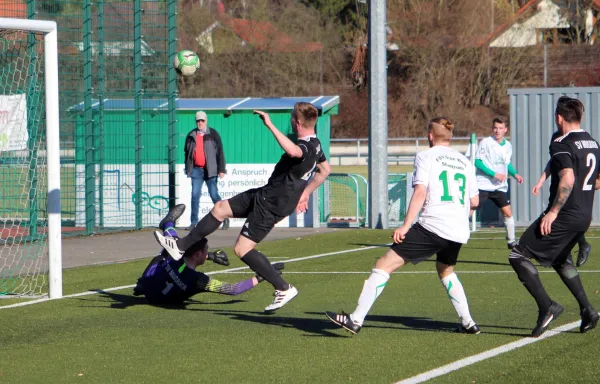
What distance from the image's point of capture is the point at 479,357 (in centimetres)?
715

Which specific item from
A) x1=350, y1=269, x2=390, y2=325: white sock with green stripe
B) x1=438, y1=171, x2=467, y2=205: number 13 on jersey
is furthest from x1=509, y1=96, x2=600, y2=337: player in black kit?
x1=350, y1=269, x2=390, y2=325: white sock with green stripe


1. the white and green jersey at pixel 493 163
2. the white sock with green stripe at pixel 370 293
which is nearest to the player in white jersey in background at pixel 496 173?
the white and green jersey at pixel 493 163

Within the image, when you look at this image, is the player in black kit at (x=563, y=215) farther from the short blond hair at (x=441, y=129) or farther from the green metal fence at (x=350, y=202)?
the green metal fence at (x=350, y=202)

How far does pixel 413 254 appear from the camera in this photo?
784 cm

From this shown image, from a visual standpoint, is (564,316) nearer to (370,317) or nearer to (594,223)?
(370,317)

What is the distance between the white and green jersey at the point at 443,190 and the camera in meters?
7.75

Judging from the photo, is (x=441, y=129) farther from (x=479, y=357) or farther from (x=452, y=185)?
(x=479, y=357)

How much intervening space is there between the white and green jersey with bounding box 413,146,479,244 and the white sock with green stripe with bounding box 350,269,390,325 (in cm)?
53

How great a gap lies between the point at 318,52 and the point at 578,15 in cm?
1415

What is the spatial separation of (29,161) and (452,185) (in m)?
6.75

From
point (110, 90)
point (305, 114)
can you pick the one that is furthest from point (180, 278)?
point (110, 90)

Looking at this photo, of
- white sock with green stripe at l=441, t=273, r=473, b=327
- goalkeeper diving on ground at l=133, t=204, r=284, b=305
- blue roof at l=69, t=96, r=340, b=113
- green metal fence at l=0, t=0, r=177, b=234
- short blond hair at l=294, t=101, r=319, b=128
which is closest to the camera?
white sock with green stripe at l=441, t=273, r=473, b=327

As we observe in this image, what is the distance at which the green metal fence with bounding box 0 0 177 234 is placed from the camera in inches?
723

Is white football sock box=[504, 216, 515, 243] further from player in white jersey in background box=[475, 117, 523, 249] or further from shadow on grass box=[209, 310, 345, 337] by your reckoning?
shadow on grass box=[209, 310, 345, 337]
